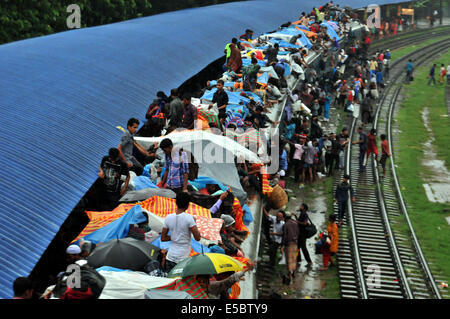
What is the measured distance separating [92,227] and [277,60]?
13.8 m

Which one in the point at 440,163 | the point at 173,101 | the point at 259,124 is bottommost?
the point at 440,163

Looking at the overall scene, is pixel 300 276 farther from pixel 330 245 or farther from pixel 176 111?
pixel 176 111

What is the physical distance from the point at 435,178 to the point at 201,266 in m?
16.7

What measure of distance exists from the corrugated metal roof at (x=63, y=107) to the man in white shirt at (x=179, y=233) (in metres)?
1.67

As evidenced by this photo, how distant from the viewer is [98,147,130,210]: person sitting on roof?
10.2 metres

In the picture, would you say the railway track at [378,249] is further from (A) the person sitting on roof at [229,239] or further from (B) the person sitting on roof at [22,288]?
(B) the person sitting on roof at [22,288]

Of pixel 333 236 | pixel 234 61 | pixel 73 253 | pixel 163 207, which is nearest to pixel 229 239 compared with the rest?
pixel 163 207

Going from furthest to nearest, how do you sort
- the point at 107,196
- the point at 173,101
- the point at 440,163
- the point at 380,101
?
the point at 380,101 → the point at 440,163 → the point at 173,101 → the point at 107,196

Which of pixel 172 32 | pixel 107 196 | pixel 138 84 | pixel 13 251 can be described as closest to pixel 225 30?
pixel 172 32

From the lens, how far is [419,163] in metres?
24.2

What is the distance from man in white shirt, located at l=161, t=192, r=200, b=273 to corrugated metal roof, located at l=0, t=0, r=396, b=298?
1.67m

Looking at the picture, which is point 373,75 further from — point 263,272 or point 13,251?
point 13,251

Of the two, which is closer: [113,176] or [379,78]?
[113,176]

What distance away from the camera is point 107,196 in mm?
10578
